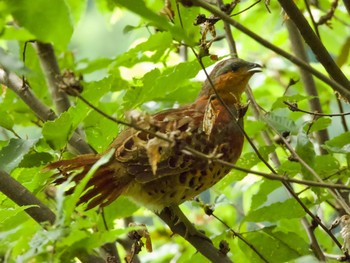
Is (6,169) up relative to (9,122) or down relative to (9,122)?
down

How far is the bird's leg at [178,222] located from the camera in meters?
2.08

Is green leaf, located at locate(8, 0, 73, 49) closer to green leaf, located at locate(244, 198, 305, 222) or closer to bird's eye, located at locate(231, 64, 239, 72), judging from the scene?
green leaf, located at locate(244, 198, 305, 222)

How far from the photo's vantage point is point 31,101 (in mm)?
2186

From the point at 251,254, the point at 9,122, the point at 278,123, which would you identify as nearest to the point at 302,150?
the point at 278,123

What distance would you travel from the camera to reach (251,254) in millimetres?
2012

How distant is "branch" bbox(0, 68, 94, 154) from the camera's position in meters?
2.14

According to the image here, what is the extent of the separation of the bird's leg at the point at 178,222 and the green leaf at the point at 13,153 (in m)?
0.60

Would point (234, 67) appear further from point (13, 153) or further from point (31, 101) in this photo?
point (13, 153)

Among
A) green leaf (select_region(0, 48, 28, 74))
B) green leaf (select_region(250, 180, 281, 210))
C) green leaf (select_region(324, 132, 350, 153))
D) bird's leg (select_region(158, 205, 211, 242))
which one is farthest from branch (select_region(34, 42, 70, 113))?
green leaf (select_region(0, 48, 28, 74))

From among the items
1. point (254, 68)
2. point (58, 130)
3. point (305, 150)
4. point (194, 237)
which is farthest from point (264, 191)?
point (58, 130)

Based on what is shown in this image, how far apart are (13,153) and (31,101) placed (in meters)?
0.55

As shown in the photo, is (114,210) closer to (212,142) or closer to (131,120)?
(212,142)

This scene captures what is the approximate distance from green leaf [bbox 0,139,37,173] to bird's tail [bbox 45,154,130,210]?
198mm

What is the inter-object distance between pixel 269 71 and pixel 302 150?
2.02 m
